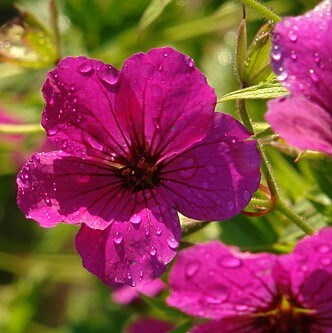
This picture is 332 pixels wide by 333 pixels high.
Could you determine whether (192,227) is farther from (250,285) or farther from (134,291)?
(134,291)

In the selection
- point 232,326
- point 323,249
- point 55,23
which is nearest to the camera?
point 323,249

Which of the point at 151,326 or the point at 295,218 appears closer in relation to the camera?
the point at 295,218

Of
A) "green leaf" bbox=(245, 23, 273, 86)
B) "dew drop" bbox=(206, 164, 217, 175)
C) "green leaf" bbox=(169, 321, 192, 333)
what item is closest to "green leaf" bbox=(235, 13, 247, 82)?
"green leaf" bbox=(245, 23, 273, 86)

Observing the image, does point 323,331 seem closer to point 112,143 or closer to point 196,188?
point 196,188

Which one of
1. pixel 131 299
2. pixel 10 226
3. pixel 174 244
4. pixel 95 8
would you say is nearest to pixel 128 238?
pixel 174 244

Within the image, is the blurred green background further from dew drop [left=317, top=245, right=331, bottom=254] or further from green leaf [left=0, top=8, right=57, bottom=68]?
dew drop [left=317, top=245, right=331, bottom=254]

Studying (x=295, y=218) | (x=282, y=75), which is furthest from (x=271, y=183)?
(x=282, y=75)

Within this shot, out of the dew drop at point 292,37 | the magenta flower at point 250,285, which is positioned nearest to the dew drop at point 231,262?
the magenta flower at point 250,285
